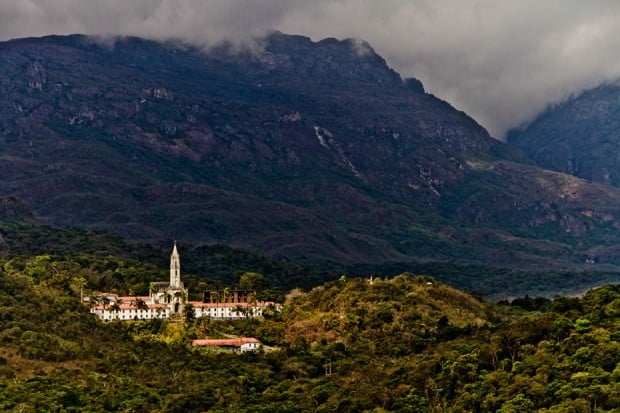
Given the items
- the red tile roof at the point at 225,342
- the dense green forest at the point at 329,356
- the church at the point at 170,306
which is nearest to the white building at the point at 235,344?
the red tile roof at the point at 225,342

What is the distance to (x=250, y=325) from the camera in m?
134

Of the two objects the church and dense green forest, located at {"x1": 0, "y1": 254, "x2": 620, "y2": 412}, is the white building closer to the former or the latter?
dense green forest, located at {"x1": 0, "y1": 254, "x2": 620, "y2": 412}

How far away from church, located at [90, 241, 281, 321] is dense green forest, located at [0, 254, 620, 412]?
366cm

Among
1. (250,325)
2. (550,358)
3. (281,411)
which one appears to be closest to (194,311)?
(250,325)

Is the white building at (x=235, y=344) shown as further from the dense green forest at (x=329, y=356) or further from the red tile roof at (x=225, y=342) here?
the dense green forest at (x=329, y=356)

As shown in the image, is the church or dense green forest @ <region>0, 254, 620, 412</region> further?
the church

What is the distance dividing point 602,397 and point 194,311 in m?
74.8

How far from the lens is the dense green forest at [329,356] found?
3393 inches

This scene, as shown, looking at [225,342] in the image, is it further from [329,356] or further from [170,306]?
[170,306]

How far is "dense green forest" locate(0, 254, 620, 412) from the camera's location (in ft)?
283

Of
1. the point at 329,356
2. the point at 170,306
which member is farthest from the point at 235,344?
the point at 170,306

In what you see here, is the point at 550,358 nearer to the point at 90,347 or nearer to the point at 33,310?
the point at 90,347

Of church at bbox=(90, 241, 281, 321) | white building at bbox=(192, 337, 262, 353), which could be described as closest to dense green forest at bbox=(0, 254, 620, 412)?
white building at bbox=(192, 337, 262, 353)

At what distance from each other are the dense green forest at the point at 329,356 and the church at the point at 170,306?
12.0 feet
